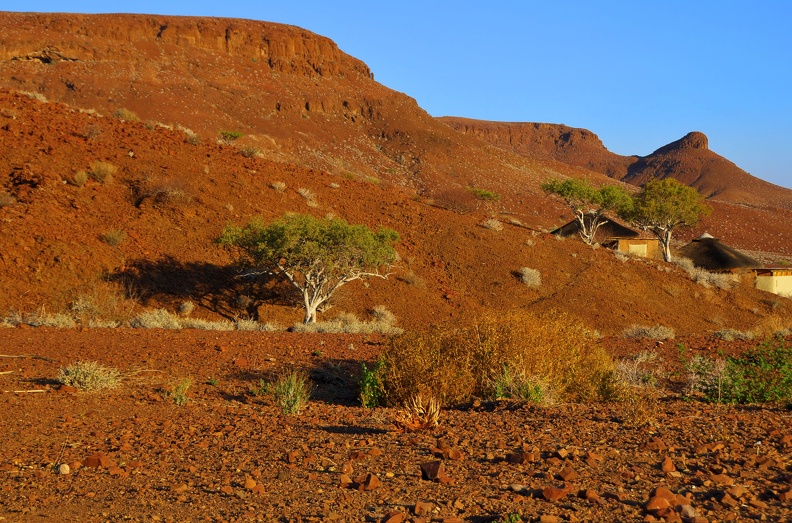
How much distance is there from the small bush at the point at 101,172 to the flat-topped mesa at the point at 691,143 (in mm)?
153944

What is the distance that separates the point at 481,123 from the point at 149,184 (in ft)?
531

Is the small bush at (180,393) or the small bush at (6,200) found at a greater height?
the small bush at (6,200)

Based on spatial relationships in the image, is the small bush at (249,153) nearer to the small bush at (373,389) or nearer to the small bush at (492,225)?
the small bush at (492,225)

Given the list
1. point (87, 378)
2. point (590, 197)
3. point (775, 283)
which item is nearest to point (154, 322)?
point (87, 378)

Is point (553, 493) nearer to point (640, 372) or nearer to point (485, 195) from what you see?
point (640, 372)

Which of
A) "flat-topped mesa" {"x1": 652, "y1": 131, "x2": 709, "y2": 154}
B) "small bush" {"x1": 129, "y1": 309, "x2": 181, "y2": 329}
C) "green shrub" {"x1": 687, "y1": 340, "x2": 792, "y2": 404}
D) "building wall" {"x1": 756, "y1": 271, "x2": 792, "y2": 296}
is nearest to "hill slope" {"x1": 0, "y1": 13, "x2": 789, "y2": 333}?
"small bush" {"x1": 129, "y1": 309, "x2": 181, "y2": 329}

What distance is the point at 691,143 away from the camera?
6137 inches

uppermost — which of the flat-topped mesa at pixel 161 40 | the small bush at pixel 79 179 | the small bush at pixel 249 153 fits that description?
the flat-topped mesa at pixel 161 40

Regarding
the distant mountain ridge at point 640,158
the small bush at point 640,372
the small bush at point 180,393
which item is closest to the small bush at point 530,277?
the small bush at point 640,372

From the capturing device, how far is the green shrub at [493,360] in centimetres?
756

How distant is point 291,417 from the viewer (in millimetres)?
6688

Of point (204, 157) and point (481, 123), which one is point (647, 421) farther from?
point (481, 123)

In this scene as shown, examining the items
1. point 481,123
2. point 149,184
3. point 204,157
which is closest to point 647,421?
point 149,184

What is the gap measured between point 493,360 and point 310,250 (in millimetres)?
9783
